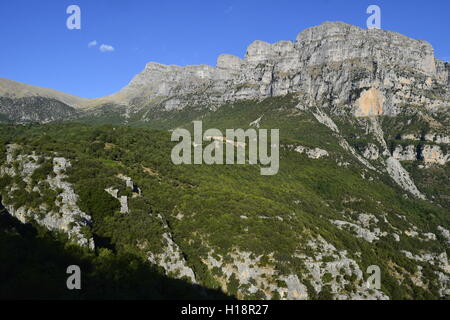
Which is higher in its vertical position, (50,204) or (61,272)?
(50,204)

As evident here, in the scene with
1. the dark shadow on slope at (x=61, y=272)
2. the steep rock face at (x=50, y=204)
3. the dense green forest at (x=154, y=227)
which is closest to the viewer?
the dark shadow on slope at (x=61, y=272)

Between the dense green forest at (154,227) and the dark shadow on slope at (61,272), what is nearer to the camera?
the dark shadow on slope at (61,272)

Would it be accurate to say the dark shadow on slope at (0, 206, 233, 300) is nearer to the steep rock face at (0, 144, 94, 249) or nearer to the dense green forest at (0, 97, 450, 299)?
the dense green forest at (0, 97, 450, 299)

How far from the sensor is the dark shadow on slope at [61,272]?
28375 millimetres

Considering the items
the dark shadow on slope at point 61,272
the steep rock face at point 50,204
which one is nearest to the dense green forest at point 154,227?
the dark shadow on slope at point 61,272

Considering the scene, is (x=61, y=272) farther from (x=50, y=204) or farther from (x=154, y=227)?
(x=154, y=227)

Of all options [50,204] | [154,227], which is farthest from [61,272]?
[154,227]

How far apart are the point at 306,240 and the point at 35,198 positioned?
45.7 m

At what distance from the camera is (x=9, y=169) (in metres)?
51.5

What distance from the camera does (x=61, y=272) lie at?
32.3 meters

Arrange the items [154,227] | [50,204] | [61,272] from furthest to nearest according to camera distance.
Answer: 1. [154,227]
2. [50,204]
3. [61,272]

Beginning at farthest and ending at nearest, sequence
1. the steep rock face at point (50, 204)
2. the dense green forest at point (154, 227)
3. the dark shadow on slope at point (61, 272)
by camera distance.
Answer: the steep rock face at point (50, 204) → the dense green forest at point (154, 227) → the dark shadow on slope at point (61, 272)

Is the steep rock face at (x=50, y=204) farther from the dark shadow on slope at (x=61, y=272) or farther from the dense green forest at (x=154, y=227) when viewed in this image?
the dark shadow on slope at (x=61, y=272)

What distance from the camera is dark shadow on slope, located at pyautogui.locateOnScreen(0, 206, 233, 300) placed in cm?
2838
